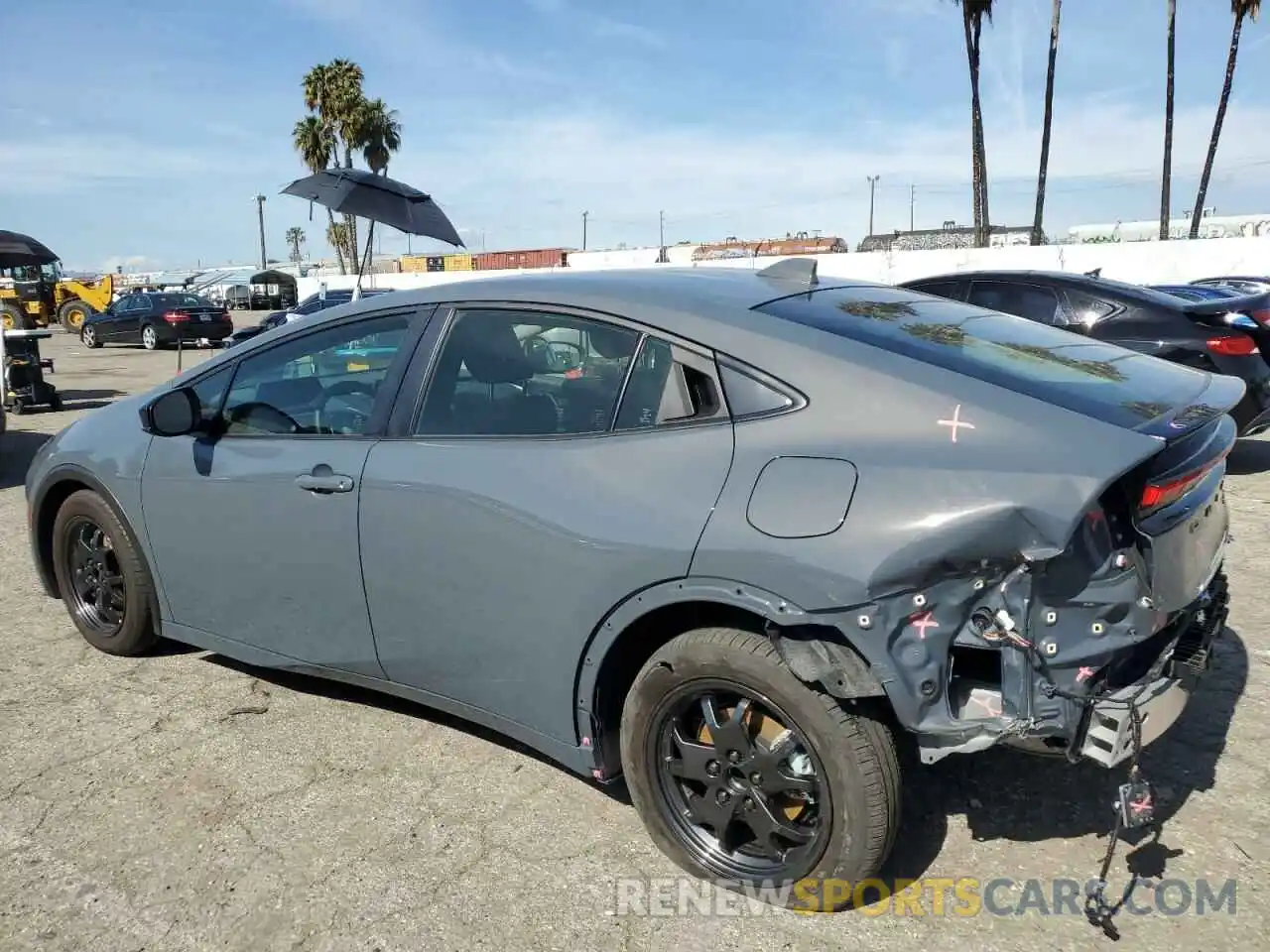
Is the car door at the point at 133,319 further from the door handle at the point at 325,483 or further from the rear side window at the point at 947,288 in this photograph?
the door handle at the point at 325,483

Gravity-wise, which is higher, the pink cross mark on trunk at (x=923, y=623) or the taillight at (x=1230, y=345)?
the taillight at (x=1230, y=345)

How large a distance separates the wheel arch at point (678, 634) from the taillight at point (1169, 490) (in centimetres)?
74

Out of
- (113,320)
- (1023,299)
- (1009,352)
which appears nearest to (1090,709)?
(1009,352)

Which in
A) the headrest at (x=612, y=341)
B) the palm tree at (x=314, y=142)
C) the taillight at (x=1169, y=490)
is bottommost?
the taillight at (x=1169, y=490)

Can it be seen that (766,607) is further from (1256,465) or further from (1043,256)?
(1043,256)

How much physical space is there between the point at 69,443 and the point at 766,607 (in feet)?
10.5

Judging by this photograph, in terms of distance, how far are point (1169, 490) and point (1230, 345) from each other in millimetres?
5493

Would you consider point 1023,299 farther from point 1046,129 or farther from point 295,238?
point 295,238

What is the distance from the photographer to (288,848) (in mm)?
2834

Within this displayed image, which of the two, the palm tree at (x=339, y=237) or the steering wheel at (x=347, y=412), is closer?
the steering wheel at (x=347, y=412)

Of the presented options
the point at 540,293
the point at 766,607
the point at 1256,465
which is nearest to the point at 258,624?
the point at 540,293

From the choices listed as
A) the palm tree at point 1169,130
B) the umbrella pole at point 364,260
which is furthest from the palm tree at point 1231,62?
the umbrella pole at point 364,260

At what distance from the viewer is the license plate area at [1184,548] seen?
2.29 m

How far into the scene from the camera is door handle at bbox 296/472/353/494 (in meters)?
3.07
